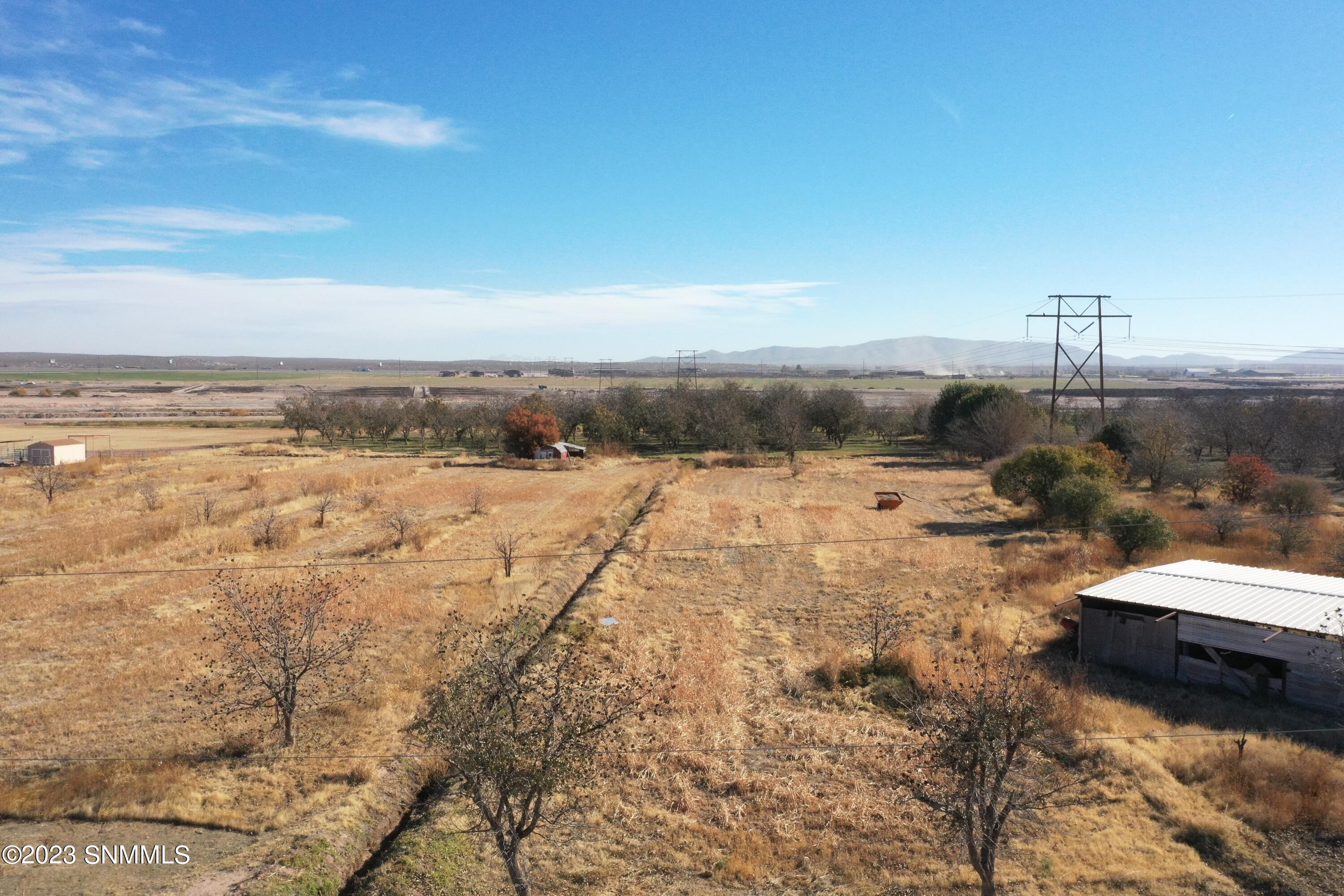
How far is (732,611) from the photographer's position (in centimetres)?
2277

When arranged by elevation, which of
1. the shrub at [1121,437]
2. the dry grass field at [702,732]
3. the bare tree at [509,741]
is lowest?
the dry grass field at [702,732]

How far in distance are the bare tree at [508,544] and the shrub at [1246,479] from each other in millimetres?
32541

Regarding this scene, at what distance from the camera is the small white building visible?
161 feet

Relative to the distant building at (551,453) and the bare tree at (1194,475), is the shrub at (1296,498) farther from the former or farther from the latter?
the distant building at (551,453)

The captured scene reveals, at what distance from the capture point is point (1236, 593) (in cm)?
1912

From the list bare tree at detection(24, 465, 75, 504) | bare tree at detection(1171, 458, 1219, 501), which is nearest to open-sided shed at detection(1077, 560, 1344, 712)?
bare tree at detection(1171, 458, 1219, 501)

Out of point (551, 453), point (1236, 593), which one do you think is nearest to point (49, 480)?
point (551, 453)

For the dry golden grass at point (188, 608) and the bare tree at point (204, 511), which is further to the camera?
the bare tree at point (204, 511)

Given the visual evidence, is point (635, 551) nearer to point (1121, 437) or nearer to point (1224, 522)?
point (1224, 522)

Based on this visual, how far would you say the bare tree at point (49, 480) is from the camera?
37594 mm

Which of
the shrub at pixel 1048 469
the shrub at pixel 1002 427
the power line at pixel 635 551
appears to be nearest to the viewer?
the power line at pixel 635 551

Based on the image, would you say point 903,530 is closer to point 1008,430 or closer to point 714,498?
point 714,498

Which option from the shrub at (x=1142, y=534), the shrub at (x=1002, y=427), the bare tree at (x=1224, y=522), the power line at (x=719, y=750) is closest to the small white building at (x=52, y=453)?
the power line at (x=719, y=750)

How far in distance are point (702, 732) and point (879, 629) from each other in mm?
6487
